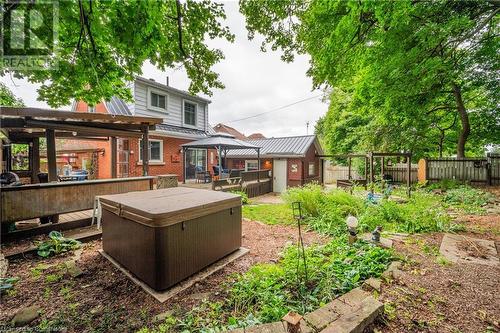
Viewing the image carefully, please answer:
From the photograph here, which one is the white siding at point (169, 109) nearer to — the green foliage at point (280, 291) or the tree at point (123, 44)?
the tree at point (123, 44)

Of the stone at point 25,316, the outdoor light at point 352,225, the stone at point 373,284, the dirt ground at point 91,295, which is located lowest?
the dirt ground at point 91,295

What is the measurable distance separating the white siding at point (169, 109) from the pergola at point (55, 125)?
3321 mm

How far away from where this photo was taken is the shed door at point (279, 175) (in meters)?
14.9

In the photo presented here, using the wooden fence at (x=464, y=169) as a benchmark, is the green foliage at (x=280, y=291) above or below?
below

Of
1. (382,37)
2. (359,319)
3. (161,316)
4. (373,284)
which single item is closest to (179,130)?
(382,37)

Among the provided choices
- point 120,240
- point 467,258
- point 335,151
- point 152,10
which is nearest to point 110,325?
point 120,240

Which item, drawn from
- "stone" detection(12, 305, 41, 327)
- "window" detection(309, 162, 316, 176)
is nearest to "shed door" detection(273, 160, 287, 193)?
"window" detection(309, 162, 316, 176)

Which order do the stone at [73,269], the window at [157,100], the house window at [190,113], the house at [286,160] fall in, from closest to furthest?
the stone at [73,269]
the window at [157,100]
the house window at [190,113]
the house at [286,160]

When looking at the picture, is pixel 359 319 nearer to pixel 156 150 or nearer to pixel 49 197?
pixel 49 197

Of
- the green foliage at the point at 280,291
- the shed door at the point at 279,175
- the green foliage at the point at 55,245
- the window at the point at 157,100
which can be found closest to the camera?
the green foliage at the point at 280,291

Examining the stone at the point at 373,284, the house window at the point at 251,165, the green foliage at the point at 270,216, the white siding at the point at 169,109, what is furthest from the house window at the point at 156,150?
the stone at the point at 373,284

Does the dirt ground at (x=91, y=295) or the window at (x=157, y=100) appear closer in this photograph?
the dirt ground at (x=91, y=295)

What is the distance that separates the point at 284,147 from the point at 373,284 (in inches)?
542

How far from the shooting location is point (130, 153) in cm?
978
